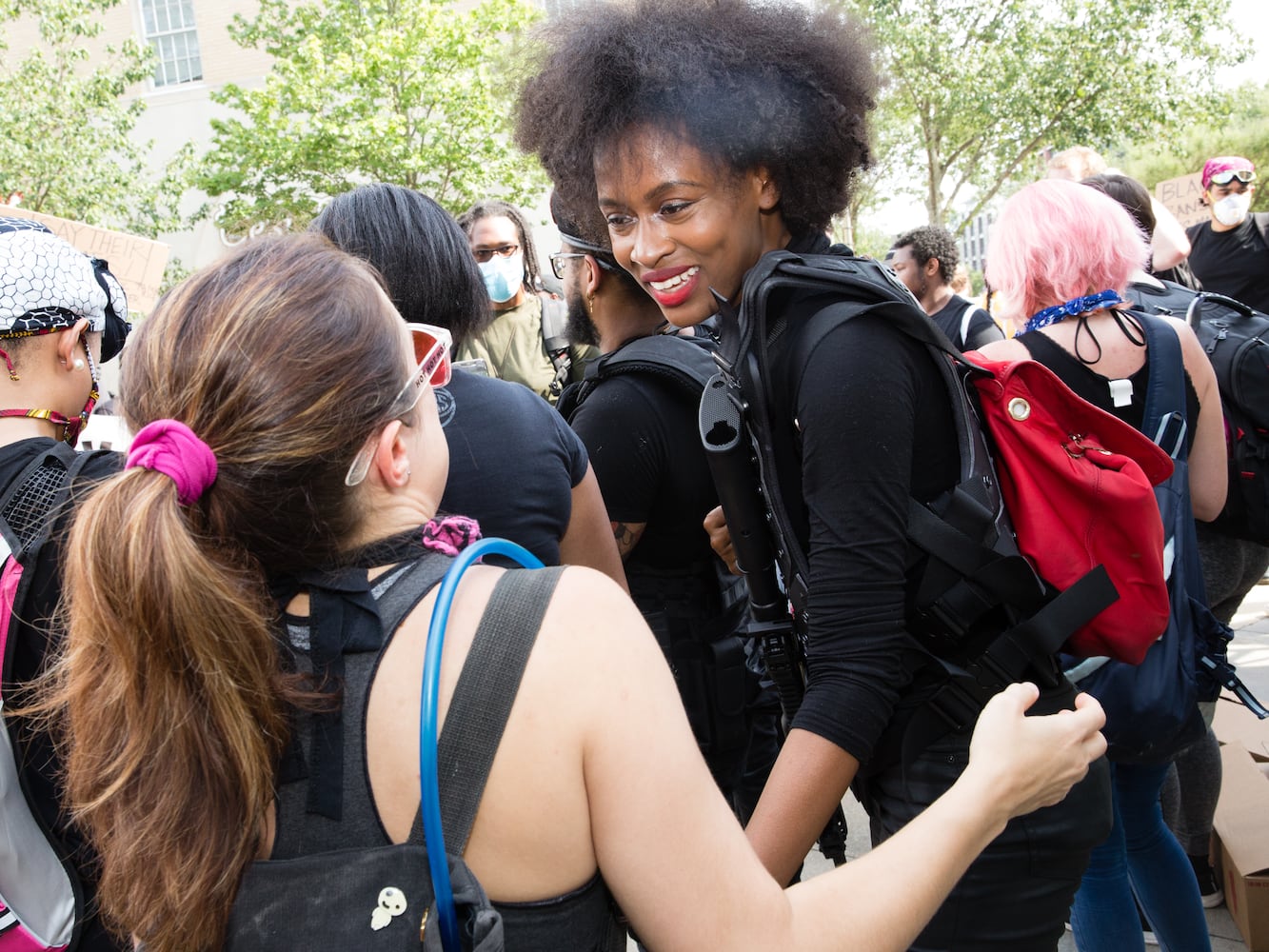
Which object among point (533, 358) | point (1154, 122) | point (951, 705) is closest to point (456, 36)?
point (1154, 122)

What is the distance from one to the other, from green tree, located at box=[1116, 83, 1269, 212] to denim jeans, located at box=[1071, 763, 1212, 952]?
2565 centimetres

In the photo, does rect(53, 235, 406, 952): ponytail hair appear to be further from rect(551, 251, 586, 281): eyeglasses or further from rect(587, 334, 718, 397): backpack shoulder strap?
rect(551, 251, 586, 281): eyeglasses

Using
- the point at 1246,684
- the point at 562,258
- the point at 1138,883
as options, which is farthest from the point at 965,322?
the point at 1138,883

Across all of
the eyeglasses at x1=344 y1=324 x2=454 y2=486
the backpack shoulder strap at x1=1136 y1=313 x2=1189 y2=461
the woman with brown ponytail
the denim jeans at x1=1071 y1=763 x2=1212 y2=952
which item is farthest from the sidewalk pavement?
the eyeglasses at x1=344 y1=324 x2=454 y2=486

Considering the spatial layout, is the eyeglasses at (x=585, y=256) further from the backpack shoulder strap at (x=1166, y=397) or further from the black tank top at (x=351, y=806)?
the black tank top at (x=351, y=806)

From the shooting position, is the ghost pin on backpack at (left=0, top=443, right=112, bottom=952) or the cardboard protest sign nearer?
the ghost pin on backpack at (left=0, top=443, right=112, bottom=952)

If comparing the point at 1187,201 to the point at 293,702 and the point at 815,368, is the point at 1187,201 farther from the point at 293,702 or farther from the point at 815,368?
the point at 293,702

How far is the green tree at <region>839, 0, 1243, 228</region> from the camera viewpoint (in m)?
16.8

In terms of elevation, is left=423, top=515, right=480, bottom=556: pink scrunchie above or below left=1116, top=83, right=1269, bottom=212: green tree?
above

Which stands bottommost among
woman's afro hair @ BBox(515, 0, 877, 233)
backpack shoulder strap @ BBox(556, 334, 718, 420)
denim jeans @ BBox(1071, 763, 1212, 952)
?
denim jeans @ BBox(1071, 763, 1212, 952)

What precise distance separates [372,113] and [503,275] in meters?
13.7

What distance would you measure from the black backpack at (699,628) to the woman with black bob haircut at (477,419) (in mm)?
209

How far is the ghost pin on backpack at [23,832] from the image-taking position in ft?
5.22

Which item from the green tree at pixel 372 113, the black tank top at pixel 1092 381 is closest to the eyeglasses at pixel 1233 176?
the black tank top at pixel 1092 381
